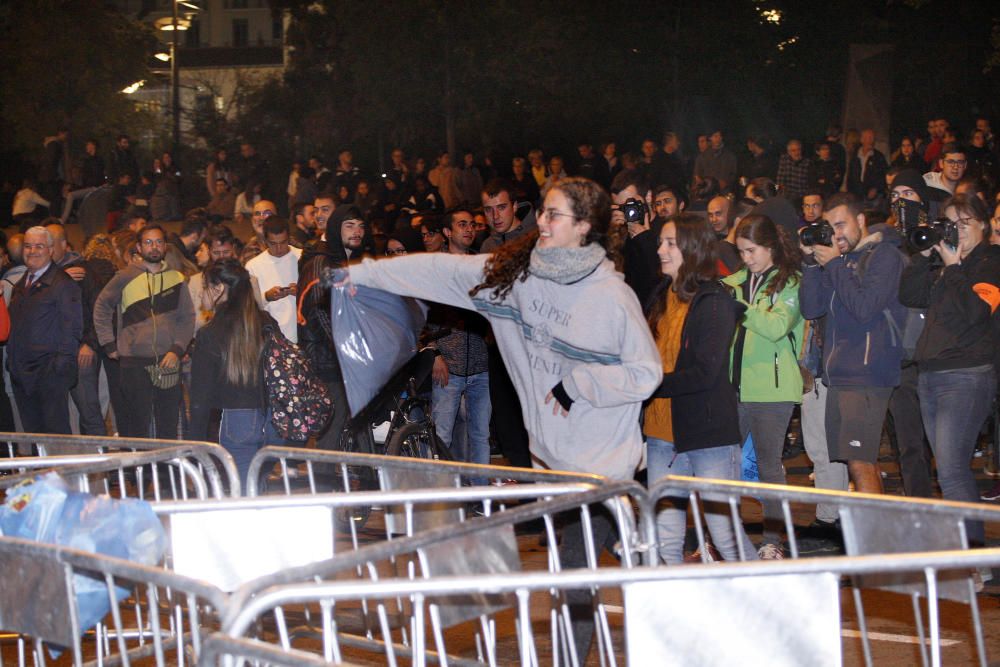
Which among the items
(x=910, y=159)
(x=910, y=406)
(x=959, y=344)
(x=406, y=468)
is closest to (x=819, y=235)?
(x=959, y=344)

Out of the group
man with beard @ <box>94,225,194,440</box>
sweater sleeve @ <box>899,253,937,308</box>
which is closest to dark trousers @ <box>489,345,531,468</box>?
sweater sleeve @ <box>899,253,937,308</box>

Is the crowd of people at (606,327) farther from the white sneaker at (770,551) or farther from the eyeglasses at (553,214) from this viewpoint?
the white sneaker at (770,551)

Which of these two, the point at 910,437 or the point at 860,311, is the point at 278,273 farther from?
the point at 910,437

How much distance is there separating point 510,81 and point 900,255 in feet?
82.0

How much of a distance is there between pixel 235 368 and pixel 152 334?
8.16 ft

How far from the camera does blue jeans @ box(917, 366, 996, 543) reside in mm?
6816

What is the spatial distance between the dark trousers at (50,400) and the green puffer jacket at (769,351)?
5703mm

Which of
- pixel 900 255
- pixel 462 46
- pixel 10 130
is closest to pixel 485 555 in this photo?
pixel 900 255

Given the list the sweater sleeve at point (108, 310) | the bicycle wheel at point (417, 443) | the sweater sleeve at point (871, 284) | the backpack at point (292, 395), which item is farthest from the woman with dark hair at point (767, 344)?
the sweater sleeve at point (108, 310)

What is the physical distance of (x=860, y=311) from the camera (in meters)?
7.34

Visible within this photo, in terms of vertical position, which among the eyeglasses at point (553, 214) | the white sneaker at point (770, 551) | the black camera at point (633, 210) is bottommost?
the white sneaker at point (770, 551)

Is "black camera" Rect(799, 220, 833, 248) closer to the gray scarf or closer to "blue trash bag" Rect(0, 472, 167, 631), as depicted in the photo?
the gray scarf

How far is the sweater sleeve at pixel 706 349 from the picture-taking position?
20.7 feet

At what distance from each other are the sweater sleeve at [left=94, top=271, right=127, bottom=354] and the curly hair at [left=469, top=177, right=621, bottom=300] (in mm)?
6199
